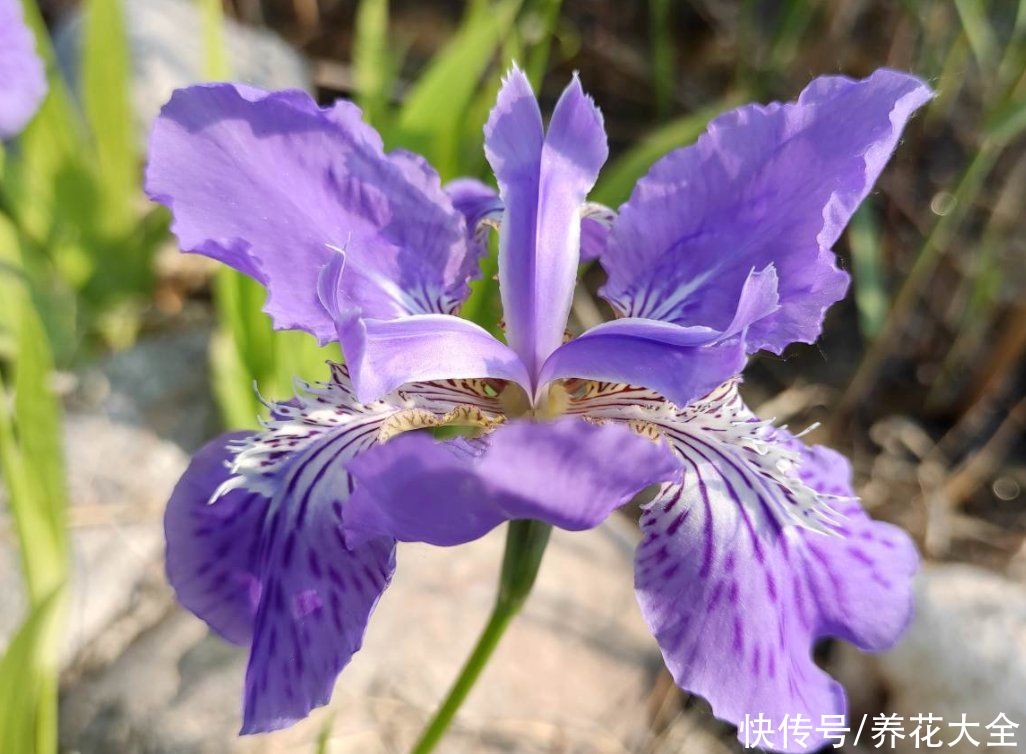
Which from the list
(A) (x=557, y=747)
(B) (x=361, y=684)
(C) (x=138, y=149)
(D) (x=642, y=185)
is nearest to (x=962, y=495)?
(A) (x=557, y=747)

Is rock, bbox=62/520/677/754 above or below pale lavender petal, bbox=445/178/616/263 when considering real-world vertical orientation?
below

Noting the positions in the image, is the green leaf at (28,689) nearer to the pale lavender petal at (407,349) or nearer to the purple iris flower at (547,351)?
the purple iris flower at (547,351)

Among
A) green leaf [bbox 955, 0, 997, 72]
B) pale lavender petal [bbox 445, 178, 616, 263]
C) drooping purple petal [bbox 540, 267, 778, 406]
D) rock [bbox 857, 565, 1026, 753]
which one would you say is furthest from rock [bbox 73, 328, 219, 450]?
green leaf [bbox 955, 0, 997, 72]

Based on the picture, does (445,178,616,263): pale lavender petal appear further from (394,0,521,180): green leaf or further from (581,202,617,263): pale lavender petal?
(394,0,521,180): green leaf

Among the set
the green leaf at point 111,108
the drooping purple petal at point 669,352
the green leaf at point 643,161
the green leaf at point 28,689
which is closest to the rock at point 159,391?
the green leaf at point 111,108

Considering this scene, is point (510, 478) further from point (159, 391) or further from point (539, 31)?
point (159, 391)

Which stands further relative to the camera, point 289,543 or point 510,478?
point 289,543

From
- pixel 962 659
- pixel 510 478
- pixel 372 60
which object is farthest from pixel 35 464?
pixel 962 659
